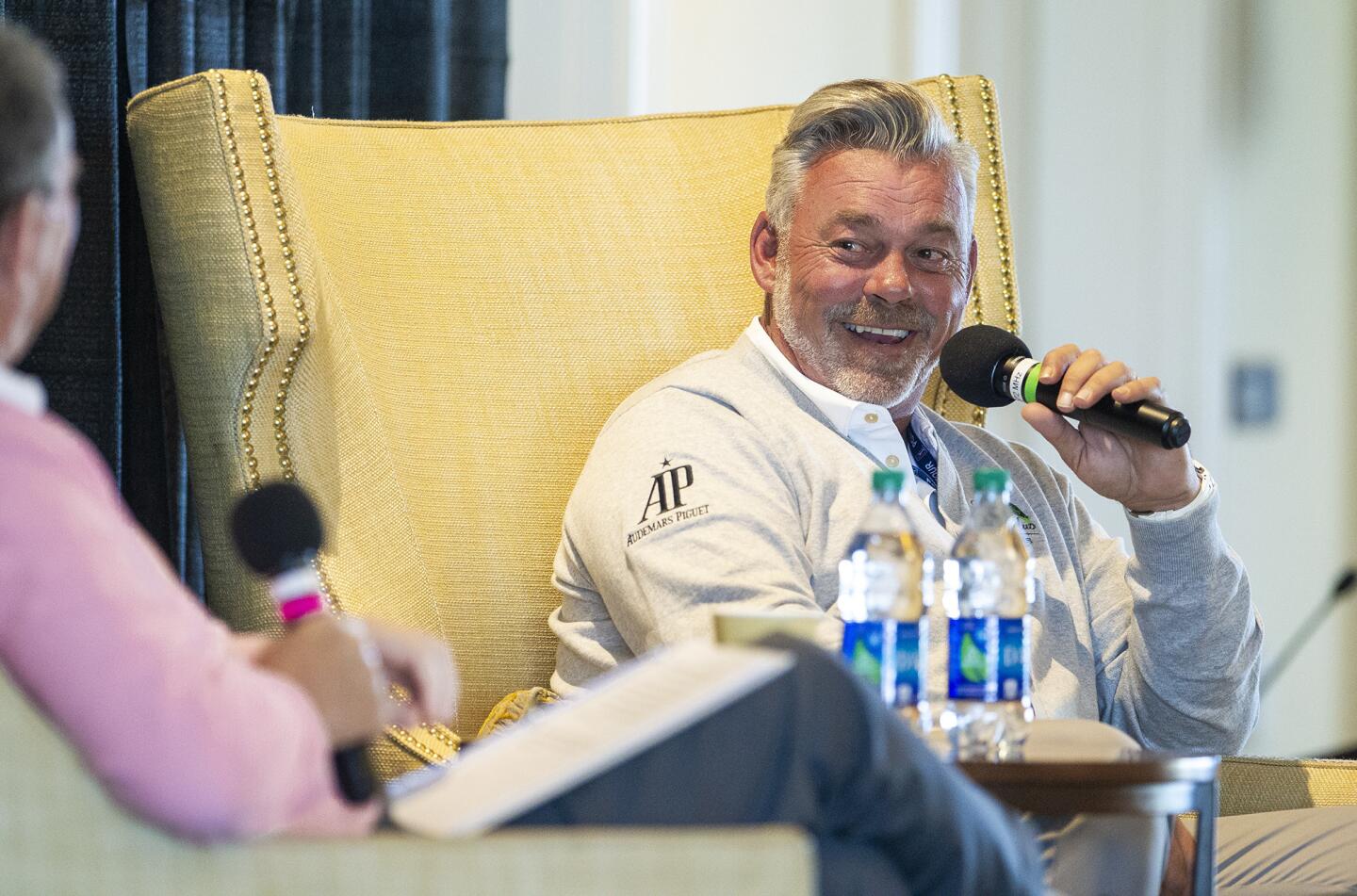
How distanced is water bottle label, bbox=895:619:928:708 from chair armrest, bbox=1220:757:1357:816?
0.63m

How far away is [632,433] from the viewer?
6.22ft

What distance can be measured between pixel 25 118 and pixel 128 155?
1.33 meters

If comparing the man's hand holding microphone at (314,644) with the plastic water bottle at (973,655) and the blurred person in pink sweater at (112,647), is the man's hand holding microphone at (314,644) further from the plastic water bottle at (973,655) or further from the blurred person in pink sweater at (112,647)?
the plastic water bottle at (973,655)

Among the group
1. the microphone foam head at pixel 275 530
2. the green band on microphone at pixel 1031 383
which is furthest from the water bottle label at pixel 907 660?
the microphone foam head at pixel 275 530

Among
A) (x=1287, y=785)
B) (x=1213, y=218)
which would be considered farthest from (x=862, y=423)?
(x=1213, y=218)

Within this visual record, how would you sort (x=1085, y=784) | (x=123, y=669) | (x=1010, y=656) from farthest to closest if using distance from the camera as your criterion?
(x=1010, y=656), (x=1085, y=784), (x=123, y=669)

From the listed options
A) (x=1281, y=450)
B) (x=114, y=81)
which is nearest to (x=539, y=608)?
(x=114, y=81)

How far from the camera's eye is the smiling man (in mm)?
1791

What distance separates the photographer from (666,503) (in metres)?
1.78

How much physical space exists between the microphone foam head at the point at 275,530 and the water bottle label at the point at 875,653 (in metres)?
0.58

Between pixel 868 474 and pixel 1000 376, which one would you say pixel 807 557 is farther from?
pixel 1000 376

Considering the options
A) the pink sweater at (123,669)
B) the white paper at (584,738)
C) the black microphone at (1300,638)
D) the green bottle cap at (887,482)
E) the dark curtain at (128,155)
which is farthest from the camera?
the black microphone at (1300,638)

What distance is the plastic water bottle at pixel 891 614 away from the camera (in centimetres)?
149

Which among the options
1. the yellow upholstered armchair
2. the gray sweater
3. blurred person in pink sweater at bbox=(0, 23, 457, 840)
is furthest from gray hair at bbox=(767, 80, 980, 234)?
blurred person in pink sweater at bbox=(0, 23, 457, 840)
